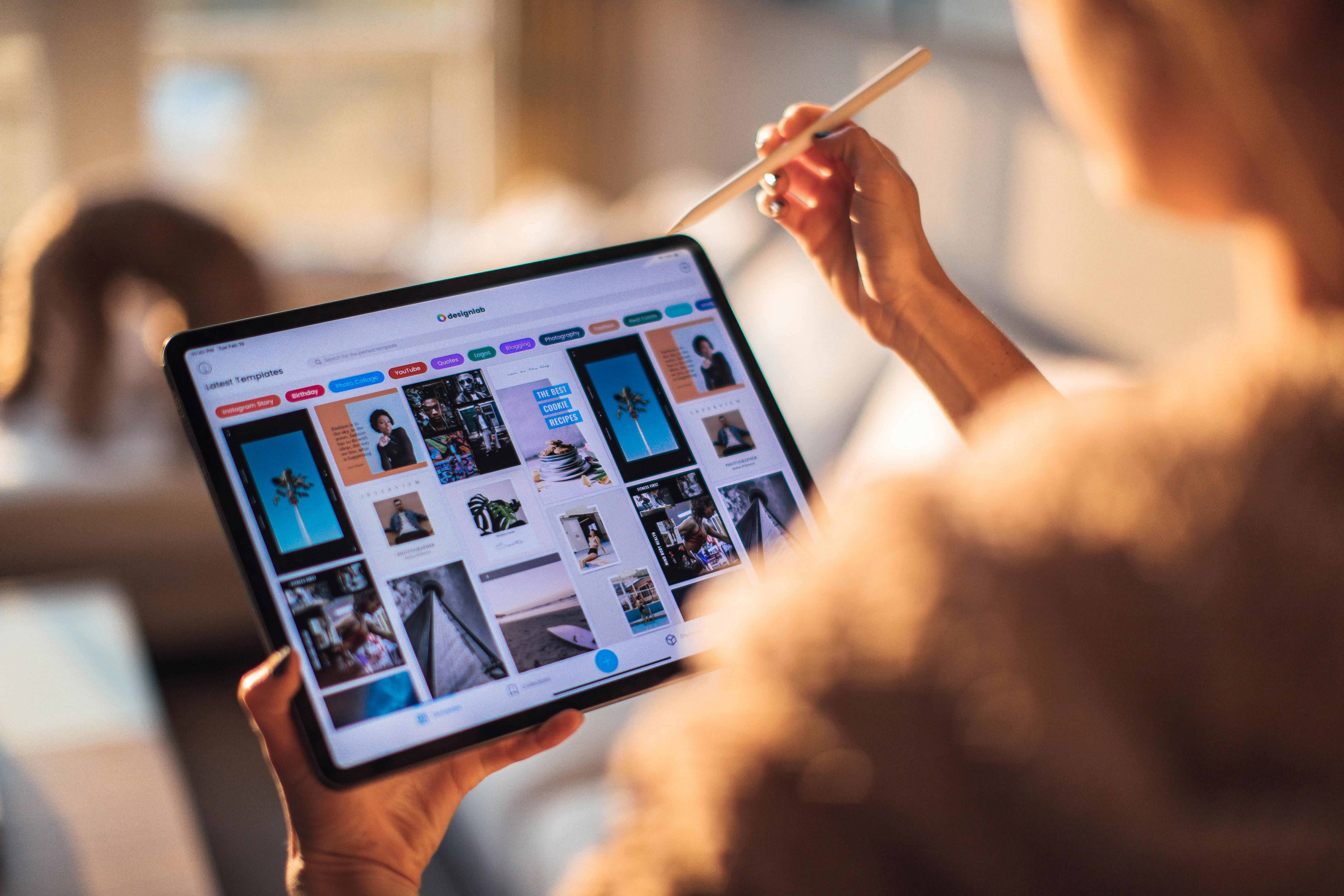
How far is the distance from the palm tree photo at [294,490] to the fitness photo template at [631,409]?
19cm

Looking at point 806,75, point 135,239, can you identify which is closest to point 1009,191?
point 806,75

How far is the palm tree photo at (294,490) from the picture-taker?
0.63 metres

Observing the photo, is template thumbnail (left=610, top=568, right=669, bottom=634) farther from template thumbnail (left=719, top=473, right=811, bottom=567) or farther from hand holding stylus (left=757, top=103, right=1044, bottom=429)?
hand holding stylus (left=757, top=103, right=1044, bottom=429)

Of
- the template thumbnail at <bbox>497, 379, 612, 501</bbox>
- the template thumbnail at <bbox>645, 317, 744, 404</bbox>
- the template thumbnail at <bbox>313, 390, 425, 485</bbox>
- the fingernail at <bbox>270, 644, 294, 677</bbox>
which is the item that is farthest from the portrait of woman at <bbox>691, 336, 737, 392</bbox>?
the fingernail at <bbox>270, 644, 294, 677</bbox>

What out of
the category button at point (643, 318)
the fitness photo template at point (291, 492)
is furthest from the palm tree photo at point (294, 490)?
the category button at point (643, 318)

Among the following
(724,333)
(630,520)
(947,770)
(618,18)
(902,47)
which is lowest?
(947,770)

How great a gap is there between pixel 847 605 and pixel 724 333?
52 centimetres

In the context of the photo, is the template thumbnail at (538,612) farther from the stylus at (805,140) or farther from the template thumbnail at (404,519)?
the stylus at (805,140)

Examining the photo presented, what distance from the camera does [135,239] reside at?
2086 millimetres

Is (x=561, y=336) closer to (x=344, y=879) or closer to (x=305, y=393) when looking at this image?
(x=305, y=393)

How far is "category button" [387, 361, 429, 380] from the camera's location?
0.69m

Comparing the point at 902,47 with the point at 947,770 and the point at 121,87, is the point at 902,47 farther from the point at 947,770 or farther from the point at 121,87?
the point at 121,87

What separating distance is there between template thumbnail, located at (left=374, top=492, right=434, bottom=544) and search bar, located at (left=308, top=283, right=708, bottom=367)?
0.34 ft

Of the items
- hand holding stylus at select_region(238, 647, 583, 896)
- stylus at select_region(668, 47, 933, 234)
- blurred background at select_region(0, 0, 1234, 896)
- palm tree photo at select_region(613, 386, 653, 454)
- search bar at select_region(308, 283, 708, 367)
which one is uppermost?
blurred background at select_region(0, 0, 1234, 896)
